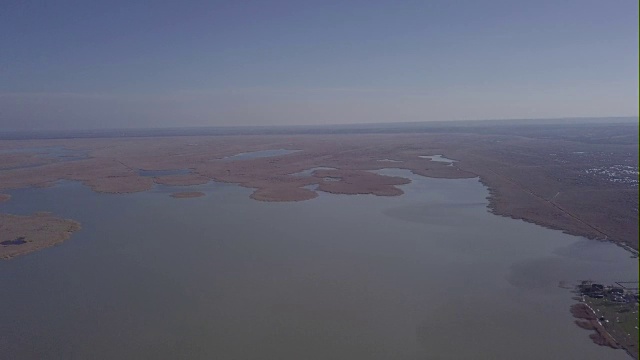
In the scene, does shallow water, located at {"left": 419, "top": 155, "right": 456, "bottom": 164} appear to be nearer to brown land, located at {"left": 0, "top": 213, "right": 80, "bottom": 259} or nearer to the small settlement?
the small settlement

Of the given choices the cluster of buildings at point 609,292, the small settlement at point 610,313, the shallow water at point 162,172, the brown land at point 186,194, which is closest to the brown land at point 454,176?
the shallow water at point 162,172

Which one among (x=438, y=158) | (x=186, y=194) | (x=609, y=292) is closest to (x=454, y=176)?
(x=438, y=158)

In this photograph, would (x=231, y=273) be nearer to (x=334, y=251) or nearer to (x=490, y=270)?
(x=334, y=251)

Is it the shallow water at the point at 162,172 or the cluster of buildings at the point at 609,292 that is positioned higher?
the shallow water at the point at 162,172

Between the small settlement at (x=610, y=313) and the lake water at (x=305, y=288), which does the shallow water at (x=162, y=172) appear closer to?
the lake water at (x=305, y=288)

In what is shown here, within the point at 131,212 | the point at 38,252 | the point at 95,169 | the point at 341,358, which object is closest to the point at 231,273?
the point at 341,358

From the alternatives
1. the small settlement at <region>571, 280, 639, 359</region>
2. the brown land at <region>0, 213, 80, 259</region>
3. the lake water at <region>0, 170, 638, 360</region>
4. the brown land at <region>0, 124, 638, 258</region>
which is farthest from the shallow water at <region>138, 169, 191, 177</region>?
the small settlement at <region>571, 280, 639, 359</region>

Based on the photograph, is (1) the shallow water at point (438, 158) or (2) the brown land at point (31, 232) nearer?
(2) the brown land at point (31, 232)
